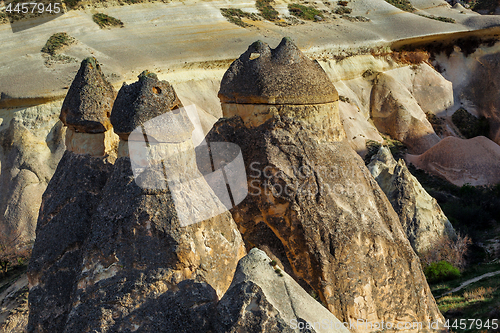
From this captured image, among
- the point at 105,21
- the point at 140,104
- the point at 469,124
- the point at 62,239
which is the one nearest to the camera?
the point at 140,104

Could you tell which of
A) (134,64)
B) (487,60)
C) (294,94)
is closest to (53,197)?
(294,94)

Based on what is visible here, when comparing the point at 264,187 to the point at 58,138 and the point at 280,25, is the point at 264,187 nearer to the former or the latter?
the point at 58,138

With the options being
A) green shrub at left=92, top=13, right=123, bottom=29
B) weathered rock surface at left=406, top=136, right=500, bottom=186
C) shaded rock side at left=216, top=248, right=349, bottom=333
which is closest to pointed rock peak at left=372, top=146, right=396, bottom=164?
weathered rock surface at left=406, top=136, right=500, bottom=186

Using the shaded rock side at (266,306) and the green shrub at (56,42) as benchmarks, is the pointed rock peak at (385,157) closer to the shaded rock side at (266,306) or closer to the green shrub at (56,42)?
the shaded rock side at (266,306)

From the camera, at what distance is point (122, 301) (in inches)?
135

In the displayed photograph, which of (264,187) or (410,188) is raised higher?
(264,187)

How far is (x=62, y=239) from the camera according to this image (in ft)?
14.1

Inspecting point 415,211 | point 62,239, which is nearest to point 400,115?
point 415,211

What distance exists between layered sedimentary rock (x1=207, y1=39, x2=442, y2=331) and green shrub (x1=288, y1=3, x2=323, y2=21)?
63.2 feet

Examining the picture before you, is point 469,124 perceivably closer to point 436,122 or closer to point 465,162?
point 436,122

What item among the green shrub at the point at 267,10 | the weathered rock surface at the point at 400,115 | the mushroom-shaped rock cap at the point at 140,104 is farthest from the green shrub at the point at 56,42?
the weathered rock surface at the point at 400,115

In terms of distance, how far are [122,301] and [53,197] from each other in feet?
5.46

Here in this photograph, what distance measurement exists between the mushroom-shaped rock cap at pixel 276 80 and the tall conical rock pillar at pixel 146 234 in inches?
48.3

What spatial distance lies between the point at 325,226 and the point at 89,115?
2459 millimetres
